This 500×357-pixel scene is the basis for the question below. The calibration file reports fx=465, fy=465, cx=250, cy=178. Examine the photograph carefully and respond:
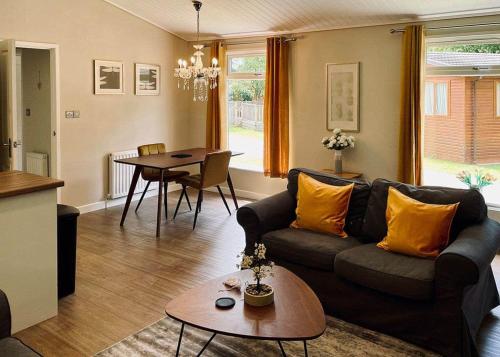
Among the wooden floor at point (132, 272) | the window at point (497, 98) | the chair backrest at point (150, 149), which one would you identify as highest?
the window at point (497, 98)

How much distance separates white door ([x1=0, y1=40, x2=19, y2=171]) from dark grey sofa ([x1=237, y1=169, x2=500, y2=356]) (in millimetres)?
2718

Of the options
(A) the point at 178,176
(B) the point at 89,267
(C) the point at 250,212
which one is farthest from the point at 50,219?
(A) the point at 178,176

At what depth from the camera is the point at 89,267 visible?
4.06 m

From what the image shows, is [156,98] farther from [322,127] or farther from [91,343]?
[91,343]

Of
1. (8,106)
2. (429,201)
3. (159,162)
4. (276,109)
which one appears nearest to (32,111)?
(8,106)

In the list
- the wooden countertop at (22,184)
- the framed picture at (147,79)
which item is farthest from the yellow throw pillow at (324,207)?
the framed picture at (147,79)

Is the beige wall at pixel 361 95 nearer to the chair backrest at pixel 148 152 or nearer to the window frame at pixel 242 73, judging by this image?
the window frame at pixel 242 73

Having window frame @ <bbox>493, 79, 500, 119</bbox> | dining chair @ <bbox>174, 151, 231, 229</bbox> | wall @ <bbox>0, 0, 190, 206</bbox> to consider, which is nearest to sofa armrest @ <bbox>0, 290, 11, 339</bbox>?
dining chair @ <bbox>174, 151, 231, 229</bbox>

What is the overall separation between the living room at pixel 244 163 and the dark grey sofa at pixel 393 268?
13 mm

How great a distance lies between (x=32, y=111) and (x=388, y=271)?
5.24 m

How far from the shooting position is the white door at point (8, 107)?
4645 mm

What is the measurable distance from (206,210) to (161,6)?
265 cm

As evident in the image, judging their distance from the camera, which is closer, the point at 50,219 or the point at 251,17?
the point at 50,219

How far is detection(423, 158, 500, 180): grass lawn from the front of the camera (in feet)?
16.0
